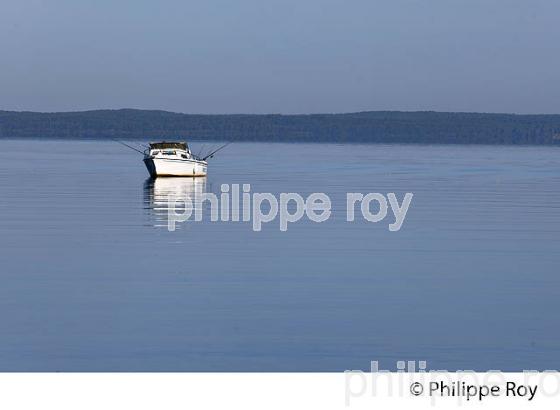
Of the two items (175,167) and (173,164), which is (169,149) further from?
(173,164)

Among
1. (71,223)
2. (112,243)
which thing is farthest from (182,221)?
(112,243)

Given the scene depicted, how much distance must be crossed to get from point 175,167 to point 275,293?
2492 inches

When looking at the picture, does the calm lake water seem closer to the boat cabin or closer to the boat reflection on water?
the boat reflection on water

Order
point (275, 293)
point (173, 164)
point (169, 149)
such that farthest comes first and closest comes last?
point (169, 149) < point (173, 164) < point (275, 293)

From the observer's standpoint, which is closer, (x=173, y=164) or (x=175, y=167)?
(x=173, y=164)

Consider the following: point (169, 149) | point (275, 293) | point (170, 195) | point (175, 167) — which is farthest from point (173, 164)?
point (275, 293)

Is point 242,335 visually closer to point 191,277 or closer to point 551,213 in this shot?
point 191,277

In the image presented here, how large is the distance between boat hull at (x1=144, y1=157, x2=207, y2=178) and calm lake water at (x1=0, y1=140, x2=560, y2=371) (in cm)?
3688

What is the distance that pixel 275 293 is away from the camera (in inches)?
1115

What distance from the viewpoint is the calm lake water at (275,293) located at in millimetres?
21438

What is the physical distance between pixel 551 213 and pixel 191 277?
28.1 m

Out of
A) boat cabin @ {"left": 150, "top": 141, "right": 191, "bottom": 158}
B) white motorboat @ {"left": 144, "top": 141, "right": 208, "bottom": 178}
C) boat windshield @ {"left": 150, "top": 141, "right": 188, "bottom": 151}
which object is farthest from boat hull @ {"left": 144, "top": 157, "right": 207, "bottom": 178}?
boat windshield @ {"left": 150, "top": 141, "right": 188, "bottom": 151}

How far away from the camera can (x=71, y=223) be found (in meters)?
47.0

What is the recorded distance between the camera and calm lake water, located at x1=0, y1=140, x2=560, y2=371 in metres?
21.4
